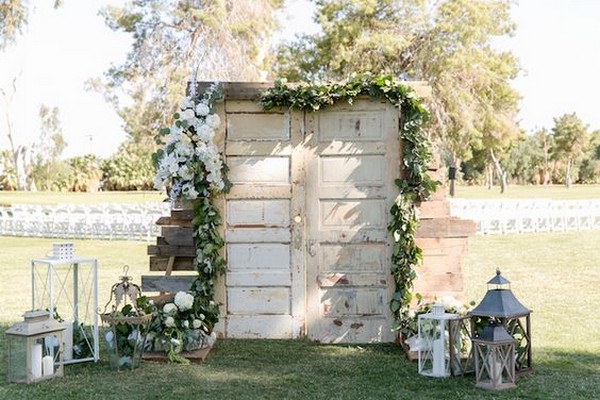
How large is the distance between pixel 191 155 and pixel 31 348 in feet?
7.27

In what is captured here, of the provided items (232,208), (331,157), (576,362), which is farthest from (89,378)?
(576,362)

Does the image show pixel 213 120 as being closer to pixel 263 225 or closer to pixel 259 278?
pixel 263 225

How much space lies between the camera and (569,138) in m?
65.2

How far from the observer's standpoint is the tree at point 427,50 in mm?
28281

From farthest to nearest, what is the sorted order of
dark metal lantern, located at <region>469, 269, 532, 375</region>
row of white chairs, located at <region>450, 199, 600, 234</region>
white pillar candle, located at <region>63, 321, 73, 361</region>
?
row of white chairs, located at <region>450, 199, 600, 234</region> < white pillar candle, located at <region>63, 321, 73, 361</region> < dark metal lantern, located at <region>469, 269, 532, 375</region>

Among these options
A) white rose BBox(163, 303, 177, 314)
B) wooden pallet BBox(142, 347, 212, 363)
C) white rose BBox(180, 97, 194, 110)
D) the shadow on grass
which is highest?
white rose BBox(180, 97, 194, 110)

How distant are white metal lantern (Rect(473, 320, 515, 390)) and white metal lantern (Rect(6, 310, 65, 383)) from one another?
3.18 meters

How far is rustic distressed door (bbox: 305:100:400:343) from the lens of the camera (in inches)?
287

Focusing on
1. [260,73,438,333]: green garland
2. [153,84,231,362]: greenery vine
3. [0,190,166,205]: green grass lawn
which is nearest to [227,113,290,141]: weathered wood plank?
[260,73,438,333]: green garland

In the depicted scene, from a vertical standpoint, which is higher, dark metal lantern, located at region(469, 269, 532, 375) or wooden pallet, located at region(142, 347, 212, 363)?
dark metal lantern, located at region(469, 269, 532, 375)

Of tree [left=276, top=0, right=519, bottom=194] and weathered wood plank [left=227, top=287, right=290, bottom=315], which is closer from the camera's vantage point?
weathered wood plank [left=227, top=287, right=290, bottom=315]

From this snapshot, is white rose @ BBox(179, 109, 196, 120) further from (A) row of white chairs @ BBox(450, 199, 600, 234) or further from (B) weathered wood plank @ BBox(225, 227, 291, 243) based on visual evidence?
(A) row of white chairs @ BBox(450, 199, 600, 234)

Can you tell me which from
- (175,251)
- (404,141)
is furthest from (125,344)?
(404,141)

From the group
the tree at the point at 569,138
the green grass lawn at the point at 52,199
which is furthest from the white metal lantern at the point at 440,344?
the tree at the point at 569,138
